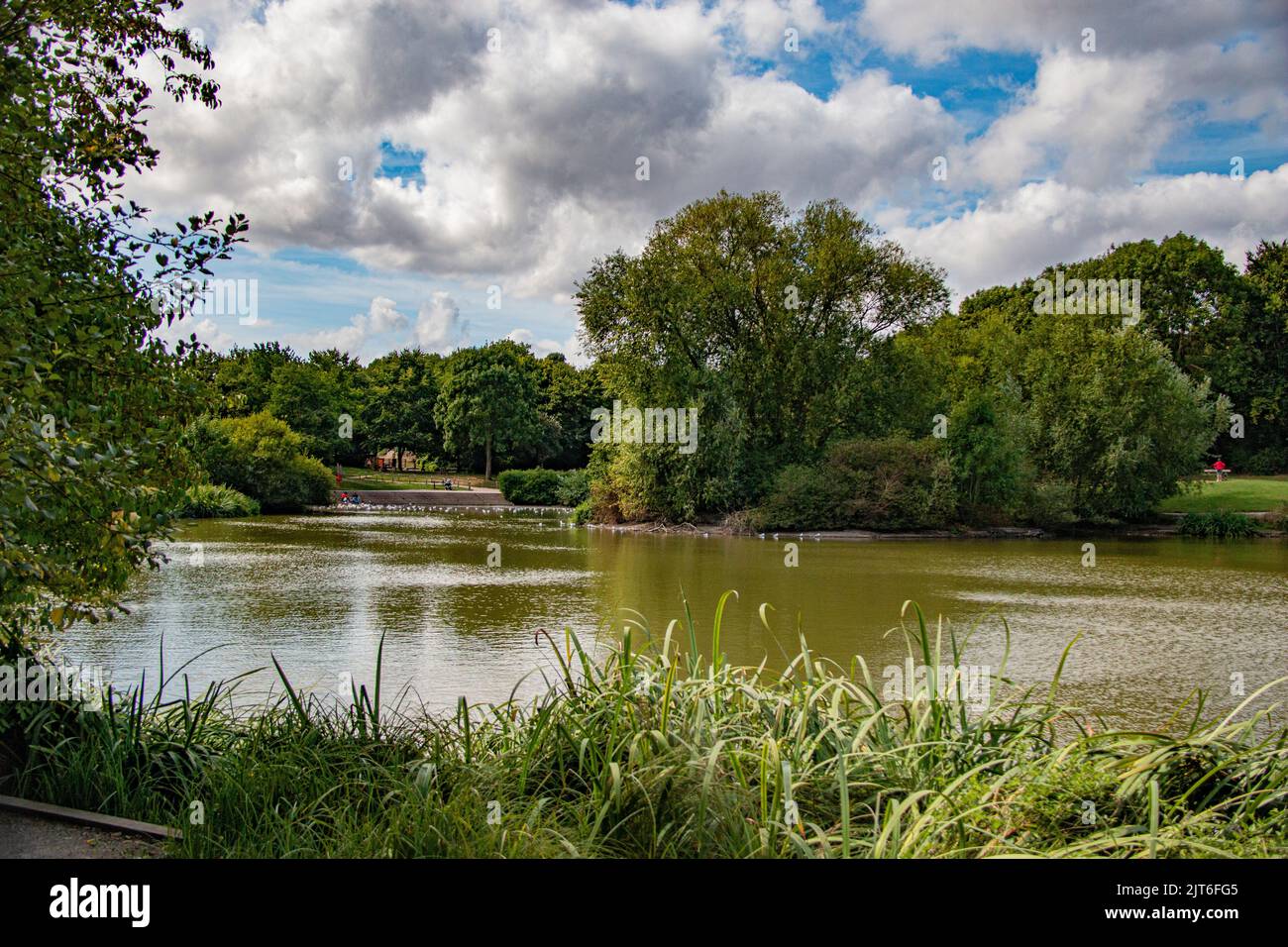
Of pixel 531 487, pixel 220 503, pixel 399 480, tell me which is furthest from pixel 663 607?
pixel 399 480

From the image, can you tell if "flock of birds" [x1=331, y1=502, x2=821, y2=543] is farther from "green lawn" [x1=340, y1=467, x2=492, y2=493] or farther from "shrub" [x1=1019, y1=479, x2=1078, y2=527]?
"shrub" [x1=1019, y1=479, x2=1078, y2=527]

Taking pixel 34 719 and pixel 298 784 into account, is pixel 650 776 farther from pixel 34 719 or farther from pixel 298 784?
pixel 34 719

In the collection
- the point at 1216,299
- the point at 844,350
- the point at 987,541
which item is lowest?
the point at 987,541

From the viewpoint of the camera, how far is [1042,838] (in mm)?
Result: 3377

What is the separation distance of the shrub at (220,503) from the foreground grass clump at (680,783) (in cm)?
2541

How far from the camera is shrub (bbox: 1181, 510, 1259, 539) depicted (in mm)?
28828

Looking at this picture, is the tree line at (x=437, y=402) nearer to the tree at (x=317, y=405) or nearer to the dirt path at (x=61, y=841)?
the tree at (x=317, y=405)

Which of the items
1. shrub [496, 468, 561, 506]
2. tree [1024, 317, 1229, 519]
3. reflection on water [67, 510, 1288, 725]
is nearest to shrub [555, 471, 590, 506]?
shrub [496, 468, 561, 506]

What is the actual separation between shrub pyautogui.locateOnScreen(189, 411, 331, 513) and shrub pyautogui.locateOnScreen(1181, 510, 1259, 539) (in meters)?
29.1

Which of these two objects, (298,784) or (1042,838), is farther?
(298,784)

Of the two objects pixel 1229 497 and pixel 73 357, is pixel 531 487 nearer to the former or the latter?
pixel 1229 497
